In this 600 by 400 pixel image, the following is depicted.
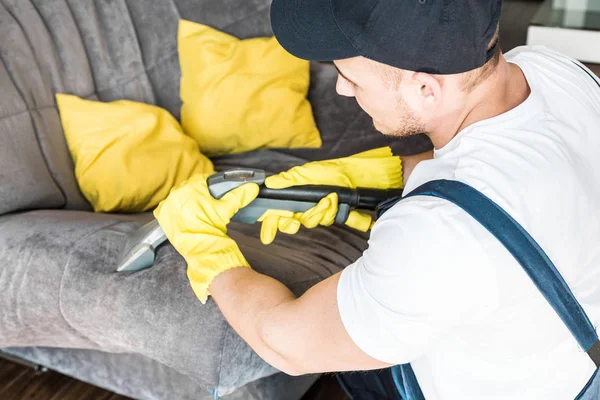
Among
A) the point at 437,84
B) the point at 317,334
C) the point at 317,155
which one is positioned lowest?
the point at 317,155

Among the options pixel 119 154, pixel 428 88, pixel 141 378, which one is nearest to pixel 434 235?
pixel 428 88

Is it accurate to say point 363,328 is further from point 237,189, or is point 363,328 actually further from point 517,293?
point 237,189

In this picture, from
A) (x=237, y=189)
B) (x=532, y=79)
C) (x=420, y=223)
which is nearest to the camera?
(x=420, y=223)

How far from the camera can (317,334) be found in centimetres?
107

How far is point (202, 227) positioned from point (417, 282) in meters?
0.54

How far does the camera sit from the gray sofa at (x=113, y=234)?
1.43m

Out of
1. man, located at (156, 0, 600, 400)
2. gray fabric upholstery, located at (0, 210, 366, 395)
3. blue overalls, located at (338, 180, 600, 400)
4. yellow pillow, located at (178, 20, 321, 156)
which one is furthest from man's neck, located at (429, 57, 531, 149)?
yellow pillow, located at (178, 20, 321, 156)

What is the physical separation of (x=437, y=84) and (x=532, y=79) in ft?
0.67

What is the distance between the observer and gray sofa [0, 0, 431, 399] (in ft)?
4.70

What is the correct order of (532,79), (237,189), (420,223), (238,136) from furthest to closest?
(238,136)
(237,189)
(532,79)
(420,223)

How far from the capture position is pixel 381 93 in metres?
1.10

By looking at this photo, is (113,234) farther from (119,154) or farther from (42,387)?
(42,387)

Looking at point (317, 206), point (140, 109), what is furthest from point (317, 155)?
point (317, 206)

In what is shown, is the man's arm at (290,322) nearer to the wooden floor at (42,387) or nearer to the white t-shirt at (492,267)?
the white t-shirt at (492,267)
